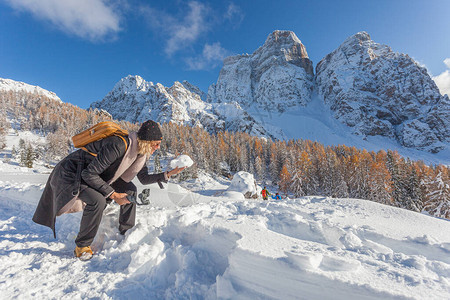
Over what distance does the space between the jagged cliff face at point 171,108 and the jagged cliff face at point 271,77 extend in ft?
118

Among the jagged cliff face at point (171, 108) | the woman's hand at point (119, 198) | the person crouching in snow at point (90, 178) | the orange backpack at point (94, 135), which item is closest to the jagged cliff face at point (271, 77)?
the jagged cliff face at point (171, 108)

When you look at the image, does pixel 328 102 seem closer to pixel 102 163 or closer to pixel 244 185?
pixel 244 185

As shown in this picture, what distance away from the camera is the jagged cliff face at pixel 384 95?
93.5 meters

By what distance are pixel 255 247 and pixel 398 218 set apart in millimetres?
3104

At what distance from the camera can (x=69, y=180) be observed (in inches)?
88.1

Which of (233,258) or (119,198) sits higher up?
(119,198)

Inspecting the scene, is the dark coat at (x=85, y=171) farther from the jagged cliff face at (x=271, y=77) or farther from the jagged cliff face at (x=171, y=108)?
the jagged cliff face at (x=271, y=77)

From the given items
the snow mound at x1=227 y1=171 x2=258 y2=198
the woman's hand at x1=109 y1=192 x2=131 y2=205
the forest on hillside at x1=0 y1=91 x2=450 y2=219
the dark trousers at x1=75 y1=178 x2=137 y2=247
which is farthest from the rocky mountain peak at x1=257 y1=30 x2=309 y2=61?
Result: the dark trousers at x1=75 y1=178 x2=137 y2=247

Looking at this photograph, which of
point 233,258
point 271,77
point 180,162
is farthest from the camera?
point 271,77

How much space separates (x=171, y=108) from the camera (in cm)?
11738

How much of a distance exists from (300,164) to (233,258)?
33.4 m

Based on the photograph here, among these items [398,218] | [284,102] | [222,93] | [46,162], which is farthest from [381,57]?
[46,162]

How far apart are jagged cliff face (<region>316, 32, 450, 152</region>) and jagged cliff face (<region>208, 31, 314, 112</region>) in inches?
759

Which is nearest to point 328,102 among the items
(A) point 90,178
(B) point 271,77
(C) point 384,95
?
(C) point 384,95
